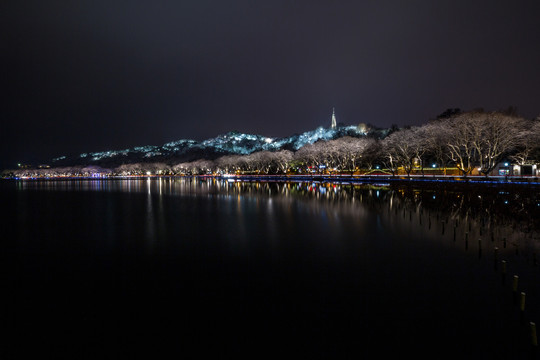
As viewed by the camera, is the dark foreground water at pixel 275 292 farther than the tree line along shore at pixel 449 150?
No

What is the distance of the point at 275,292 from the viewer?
10.5m

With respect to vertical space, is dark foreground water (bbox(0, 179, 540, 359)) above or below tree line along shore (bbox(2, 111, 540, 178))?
below

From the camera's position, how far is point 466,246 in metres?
14.9

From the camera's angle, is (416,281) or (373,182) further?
(373,182)

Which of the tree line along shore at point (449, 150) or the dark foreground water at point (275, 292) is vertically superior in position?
the tree line along shore at point (449, 150)

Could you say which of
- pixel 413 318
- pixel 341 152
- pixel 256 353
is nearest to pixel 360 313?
pixel 413 318

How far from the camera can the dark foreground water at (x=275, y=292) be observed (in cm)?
770

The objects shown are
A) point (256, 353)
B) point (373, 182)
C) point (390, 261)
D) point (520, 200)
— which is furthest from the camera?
point (373, 182)

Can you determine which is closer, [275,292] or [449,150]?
[275,292]

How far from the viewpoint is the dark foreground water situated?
303 inches

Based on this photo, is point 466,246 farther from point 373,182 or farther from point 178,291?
point 373,182

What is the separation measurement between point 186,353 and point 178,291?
362cm

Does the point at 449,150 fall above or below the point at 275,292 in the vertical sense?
above

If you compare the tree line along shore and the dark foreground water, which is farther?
the tree line along shore
